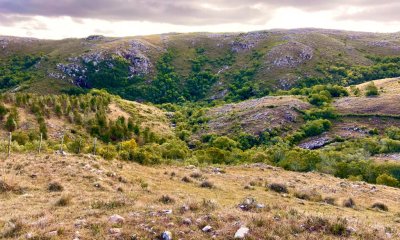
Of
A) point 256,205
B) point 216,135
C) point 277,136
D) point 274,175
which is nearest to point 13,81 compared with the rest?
point 216,135

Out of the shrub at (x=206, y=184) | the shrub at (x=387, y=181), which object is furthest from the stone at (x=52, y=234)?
the shrub at (x=387, y=181)

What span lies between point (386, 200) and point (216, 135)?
7924 centimetres

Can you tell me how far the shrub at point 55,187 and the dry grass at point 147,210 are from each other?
0.92ft

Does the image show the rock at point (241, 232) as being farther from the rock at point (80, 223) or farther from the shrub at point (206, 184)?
the shrub at point (206, 184)

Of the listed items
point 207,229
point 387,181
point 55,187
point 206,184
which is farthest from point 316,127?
point 207,229

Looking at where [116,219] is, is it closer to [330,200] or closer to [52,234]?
[52,234]

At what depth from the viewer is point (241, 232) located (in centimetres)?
1288

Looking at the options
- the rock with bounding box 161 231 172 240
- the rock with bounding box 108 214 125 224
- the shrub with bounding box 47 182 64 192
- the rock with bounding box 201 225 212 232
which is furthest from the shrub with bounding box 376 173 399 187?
the rock with bounding box 108 214 125 224

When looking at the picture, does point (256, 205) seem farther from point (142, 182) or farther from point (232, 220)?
point (142, 182)

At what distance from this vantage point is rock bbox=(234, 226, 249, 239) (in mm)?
12680

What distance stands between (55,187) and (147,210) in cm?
794

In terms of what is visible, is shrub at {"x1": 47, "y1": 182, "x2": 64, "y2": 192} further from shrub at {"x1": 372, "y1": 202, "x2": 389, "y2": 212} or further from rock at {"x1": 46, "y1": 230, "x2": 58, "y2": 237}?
shrub at {"x1": 372, "y1": 202, "x2": 389, "y2": 212}

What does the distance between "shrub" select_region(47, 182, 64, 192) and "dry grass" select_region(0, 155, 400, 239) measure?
28 centimetres

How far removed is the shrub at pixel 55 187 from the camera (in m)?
20.6
